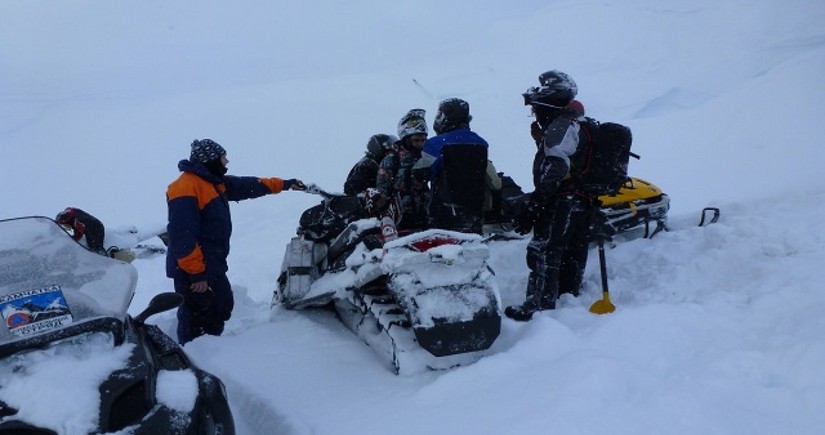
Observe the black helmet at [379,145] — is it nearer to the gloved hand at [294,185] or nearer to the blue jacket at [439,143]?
the gloved hand at [294,185]

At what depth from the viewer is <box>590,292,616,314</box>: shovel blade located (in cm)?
460

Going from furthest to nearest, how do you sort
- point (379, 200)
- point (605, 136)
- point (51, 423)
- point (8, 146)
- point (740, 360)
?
point (8, 146), point (379, 200), point (605, 136), point (740, 360), point (51, 423)

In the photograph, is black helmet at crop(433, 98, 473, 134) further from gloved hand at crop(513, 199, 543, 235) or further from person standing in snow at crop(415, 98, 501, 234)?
gloved hand at crop(513, 199, 543, 235)

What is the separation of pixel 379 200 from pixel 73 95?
17.7 meters

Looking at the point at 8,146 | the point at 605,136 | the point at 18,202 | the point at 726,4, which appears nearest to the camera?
the point at 605,136

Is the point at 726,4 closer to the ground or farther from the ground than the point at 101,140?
farther from the ground

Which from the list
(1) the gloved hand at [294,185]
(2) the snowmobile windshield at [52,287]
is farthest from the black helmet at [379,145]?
(2) the snowmobile windshield at [52,287]

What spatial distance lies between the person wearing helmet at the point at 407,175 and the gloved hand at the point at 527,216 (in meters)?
0.78

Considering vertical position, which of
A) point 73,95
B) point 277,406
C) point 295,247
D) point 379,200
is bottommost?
point 277,406

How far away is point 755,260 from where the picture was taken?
493 centimetres

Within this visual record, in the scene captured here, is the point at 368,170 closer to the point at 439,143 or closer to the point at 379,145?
the point at 379,145

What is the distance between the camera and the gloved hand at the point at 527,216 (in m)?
4.92

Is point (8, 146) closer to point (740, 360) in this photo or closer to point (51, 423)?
point (51, 423)

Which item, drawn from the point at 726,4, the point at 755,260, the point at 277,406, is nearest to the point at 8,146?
the point at 277,406
